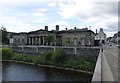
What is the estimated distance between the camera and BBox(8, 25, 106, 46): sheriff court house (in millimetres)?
53000

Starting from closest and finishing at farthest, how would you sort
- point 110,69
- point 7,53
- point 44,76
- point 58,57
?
point 110,69 → point 44,76 → point 58,57 → point 7,53

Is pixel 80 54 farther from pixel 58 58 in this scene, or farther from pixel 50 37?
pixel 50 37

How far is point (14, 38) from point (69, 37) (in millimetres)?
21843

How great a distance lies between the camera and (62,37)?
189 feet

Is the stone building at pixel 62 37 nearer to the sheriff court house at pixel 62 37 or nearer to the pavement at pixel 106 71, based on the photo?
the sheriff court house at pixel 62 37

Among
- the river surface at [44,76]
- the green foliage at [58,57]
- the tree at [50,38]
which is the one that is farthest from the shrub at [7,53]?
the river surface at [44,76]

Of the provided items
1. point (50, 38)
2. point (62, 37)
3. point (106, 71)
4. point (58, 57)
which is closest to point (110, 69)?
point (106, 71)

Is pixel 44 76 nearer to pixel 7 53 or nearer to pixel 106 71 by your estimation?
pixel 106 71

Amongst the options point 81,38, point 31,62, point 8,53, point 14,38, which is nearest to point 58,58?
point 31,62

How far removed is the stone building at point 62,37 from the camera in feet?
174

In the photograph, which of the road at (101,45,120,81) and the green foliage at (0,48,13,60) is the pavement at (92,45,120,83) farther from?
the green foliage at (0,48,13,60)

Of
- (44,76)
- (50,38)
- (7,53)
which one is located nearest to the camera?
(44,76)

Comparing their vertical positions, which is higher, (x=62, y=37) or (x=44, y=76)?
(x=62, y=37)

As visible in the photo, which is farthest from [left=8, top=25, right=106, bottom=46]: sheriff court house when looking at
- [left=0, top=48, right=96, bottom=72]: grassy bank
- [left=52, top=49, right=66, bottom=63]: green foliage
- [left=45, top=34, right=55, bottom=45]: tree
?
[left=52, top=49, right=66, bottom=63]: green foliage
